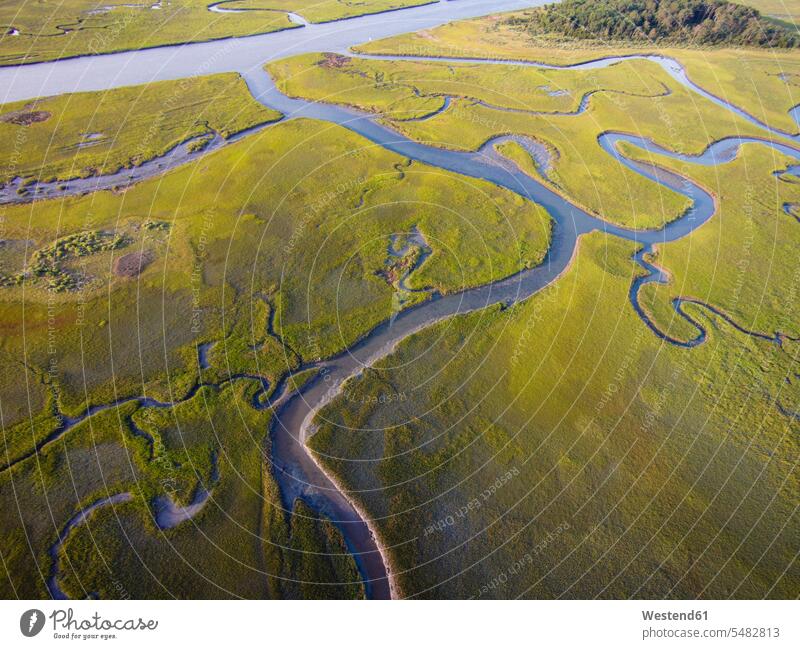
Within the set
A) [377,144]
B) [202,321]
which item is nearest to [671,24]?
[377,144]

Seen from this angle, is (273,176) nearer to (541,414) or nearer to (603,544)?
(541,414)

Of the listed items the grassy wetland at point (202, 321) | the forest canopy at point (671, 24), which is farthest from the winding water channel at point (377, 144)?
the forest canopy at point (671, 24)

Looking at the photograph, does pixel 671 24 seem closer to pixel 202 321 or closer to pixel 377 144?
pixel 377 144

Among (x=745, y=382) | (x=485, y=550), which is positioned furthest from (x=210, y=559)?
(x=745, y=382)

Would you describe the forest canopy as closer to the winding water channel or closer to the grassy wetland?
the winding water channel

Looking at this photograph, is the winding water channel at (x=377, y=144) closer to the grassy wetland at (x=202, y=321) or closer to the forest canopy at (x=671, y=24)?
the grassy wetland at (x=202, y=321)

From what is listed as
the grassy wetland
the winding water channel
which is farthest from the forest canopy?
the grassy wetland

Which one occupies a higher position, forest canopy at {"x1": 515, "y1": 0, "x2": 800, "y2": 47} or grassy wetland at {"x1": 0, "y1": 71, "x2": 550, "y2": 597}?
forest canopy at {"x1": 515, "y1": 0, "x2": 800, "y2": 47}
